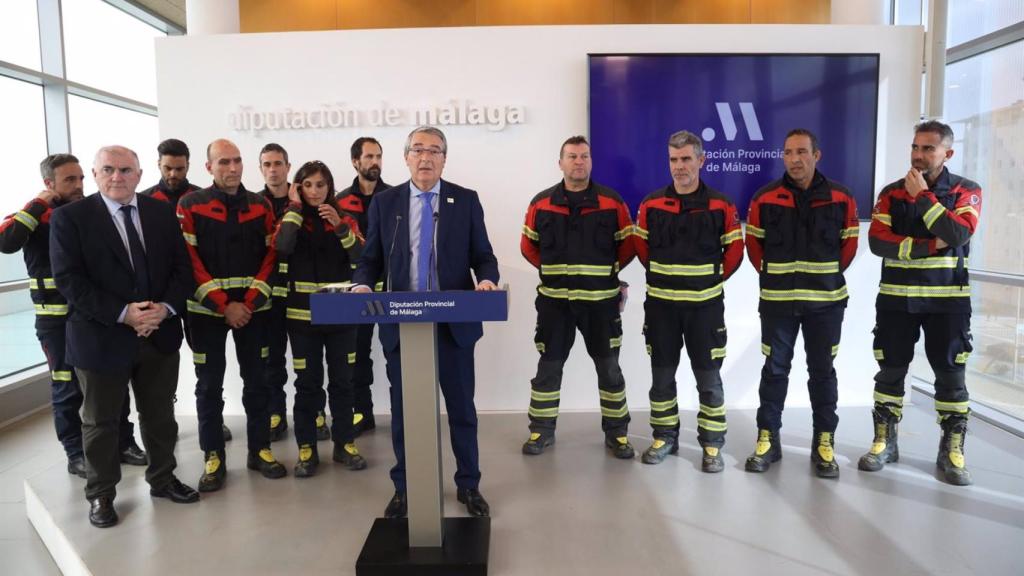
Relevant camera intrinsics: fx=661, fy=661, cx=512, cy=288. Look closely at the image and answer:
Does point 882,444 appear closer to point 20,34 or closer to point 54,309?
point 54,309

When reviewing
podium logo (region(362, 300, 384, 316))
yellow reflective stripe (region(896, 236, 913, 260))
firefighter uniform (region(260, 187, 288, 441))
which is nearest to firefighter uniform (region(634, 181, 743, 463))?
yellow reflective stripe (region(896, 236, 913, 260))

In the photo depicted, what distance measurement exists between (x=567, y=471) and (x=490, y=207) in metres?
1.88

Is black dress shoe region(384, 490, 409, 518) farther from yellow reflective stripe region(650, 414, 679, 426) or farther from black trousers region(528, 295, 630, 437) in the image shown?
yellow reflective stripe region(650, 414, 679, 426)

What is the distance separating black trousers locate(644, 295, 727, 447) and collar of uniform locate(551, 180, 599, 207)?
599 mm

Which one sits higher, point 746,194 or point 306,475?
point 746,194

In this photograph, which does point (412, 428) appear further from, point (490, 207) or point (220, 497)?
point (490, 207)

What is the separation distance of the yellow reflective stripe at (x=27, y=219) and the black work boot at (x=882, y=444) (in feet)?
14.3

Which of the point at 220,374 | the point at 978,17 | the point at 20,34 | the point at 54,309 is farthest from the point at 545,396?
the point at 20,34

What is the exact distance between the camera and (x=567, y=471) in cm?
344

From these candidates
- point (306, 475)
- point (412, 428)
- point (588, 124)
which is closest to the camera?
point (412, 428)

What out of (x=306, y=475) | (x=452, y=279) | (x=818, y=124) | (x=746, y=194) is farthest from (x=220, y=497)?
(x=818, y=124)

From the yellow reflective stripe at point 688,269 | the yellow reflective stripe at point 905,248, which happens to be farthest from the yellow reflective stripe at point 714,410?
the yellow reflective stripe at point 905,248

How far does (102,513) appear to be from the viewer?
9.40 ft

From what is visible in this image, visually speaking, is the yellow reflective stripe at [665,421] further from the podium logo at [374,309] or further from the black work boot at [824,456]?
the podium logo at [374,309]
